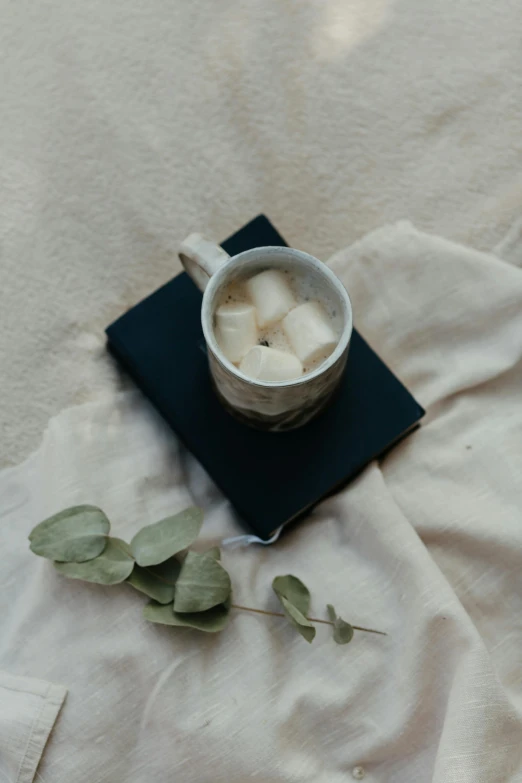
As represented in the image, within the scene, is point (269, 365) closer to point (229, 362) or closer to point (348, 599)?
point (229, 362)

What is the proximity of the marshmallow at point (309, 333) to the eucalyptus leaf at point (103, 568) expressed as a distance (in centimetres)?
19

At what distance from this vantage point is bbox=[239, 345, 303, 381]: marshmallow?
50 centimetres

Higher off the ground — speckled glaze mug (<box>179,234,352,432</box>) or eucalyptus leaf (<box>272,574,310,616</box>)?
speckled glaze mug (<box>179,234,352,432</box>)

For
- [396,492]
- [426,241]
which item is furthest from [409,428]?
[426,241]

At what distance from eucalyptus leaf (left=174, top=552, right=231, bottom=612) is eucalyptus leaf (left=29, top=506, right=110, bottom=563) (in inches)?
2.4

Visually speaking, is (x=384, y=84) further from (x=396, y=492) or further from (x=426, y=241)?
(x=396, y=492)

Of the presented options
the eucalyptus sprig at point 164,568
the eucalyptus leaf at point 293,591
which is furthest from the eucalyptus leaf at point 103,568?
the eucalyptus leaf at point 293,591

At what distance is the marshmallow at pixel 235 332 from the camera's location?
52 cm

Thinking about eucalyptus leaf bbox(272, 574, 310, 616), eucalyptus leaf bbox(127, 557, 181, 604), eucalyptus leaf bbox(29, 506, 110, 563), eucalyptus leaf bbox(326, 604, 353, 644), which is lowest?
eucalyptus leaf bbox(326, 604, 353, 644)

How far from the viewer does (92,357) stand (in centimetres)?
65

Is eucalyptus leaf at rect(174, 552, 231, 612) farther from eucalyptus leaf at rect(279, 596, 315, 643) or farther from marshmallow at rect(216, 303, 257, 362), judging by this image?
marshmallow at rect(216, 303, 257, 362)

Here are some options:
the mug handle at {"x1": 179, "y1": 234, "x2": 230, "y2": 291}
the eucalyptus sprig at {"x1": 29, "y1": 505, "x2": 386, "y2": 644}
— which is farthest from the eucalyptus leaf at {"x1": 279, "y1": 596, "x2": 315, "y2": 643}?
the mug handle at {"x1": 179, "y1": 234, "x2": 230, "y2": 291}

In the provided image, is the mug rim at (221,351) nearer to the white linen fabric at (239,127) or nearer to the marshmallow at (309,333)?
the marshmallow at (309,333)

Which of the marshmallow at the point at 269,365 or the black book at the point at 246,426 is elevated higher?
the marshmallow at the point at 269,365
